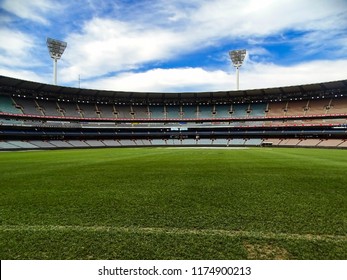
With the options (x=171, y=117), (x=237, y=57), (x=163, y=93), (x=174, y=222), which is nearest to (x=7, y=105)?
(x=163, y=93)

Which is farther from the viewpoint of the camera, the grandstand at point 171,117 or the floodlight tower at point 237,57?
the floodlight tower at point 237,57

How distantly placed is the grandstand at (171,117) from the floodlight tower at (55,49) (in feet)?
22.1

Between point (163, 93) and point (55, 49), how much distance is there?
96.7 feet

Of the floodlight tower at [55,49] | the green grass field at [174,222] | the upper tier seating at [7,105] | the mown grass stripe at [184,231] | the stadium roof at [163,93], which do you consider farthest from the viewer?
the floodlight tower at [55,49]

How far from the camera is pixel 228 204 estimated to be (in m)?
5.71

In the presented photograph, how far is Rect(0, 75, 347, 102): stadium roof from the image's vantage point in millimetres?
Result: 52406

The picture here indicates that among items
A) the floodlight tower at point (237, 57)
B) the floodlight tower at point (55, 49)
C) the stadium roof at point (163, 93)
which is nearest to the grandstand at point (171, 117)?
the stadium roof at point (163, 93)

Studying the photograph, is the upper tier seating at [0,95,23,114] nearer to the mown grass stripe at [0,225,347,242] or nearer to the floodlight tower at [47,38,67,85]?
the floodlight tower at [47,38,67,85]

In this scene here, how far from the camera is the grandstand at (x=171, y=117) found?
52.2m

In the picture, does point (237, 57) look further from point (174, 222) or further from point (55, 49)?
point (174, 222)

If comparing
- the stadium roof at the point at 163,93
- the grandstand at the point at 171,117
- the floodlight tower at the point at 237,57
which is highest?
the floodlight tower at the point at 237,57

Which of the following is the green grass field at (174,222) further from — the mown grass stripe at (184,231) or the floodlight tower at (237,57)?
the floodlight tower at (237,57)
